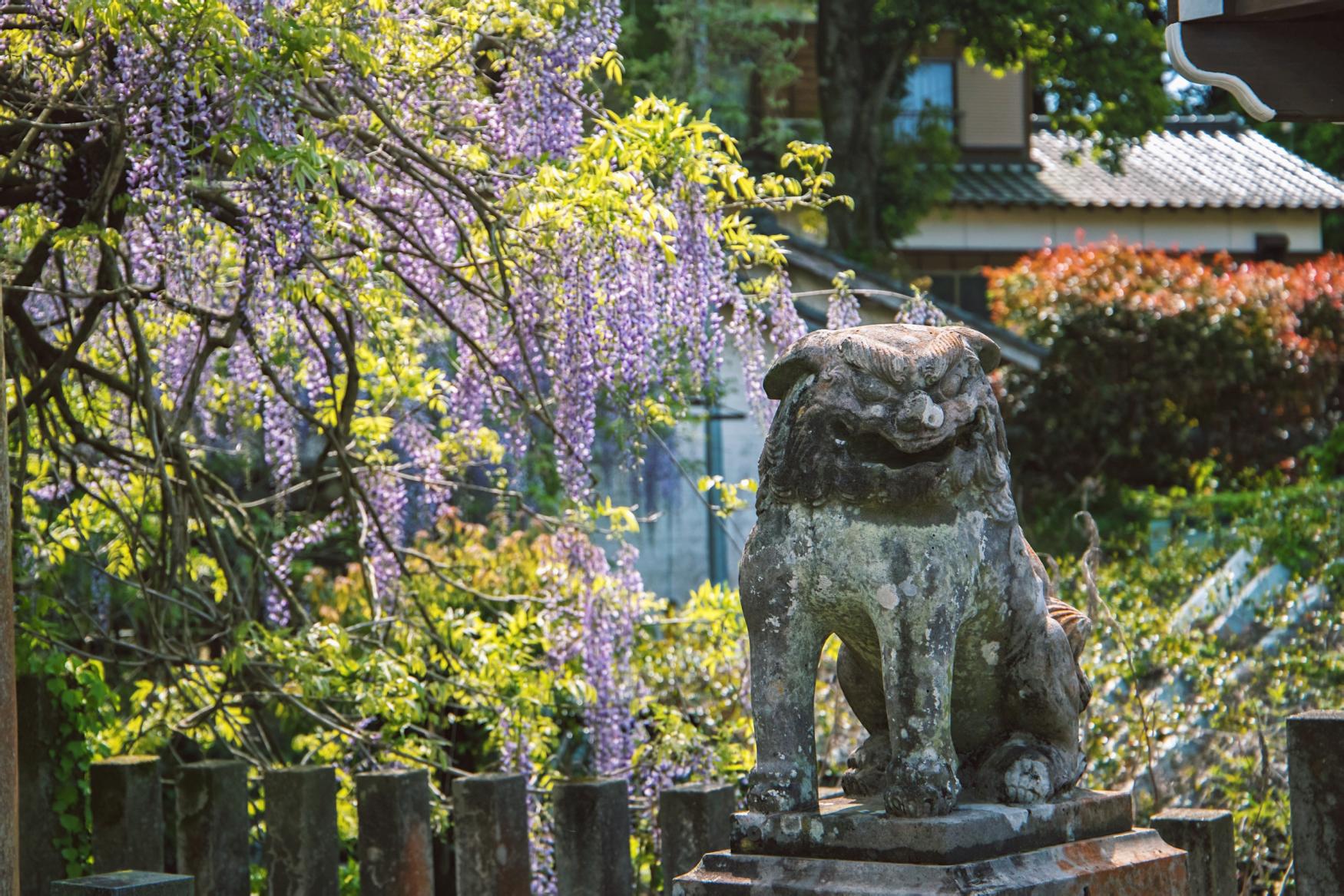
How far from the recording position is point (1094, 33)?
51.6 feet

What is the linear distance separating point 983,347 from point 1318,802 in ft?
3.70

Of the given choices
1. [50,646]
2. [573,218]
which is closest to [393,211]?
[573,218]

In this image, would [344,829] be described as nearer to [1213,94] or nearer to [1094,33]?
[1094,33]

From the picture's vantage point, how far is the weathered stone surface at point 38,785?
15.1 ft

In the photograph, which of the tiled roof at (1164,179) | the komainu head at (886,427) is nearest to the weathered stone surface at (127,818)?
the komainu head at (886,427)

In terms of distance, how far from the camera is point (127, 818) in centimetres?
409

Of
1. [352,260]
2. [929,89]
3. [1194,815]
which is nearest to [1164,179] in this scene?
[929,89]

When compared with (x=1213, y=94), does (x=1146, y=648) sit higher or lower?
lower

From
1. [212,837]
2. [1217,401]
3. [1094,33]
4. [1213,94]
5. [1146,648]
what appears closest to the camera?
[212,837]

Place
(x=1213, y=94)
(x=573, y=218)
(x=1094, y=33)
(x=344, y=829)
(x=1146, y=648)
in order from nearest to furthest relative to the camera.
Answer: (x=573, y=218) → (x=344, y=829) → (x=1146, y=648) → (x=1094, y=33) → (x=1213, y=94)

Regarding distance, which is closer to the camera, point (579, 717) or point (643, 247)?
point (643, 247)

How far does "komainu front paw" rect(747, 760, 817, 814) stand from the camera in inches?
114

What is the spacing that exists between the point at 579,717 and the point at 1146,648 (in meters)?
2.46

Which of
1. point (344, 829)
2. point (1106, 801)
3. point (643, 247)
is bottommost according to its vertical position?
point (344, 829)
